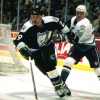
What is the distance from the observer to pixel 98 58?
443 cm

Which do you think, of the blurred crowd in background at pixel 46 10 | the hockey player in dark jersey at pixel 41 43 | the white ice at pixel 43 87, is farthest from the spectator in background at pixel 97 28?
the hockey player in dark jersey at pixel 41 43

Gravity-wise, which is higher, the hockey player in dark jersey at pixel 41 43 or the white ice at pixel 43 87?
the hockey player in dark jersey at pixel 41 43

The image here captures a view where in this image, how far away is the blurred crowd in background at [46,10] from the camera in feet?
25.0

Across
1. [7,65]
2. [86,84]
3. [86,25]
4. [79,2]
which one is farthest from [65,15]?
[86,25]

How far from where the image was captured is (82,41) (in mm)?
4477

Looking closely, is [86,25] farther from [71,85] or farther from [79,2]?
[79,2]

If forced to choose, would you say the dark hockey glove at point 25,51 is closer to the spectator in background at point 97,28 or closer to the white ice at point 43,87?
the white ice at point 43,87

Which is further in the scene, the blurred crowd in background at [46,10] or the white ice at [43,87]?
the blurred crowd in background at [46,10]

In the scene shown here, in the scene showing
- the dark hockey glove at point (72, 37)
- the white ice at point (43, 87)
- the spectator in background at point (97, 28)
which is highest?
the dark hockey glove at point (72, 37)

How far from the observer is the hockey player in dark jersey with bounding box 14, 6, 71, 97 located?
13.3 ft

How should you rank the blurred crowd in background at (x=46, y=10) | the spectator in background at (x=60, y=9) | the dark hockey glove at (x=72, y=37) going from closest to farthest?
the dark hockey glove at (x=72, y=37)
the blurred crowd in background at (x=46, y=10)
the spectator in background at (x=60, y=9)

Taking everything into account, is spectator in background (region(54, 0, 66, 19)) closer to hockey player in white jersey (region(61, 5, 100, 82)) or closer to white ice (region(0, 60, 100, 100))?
white ice (region(0, 60, 100, 100))

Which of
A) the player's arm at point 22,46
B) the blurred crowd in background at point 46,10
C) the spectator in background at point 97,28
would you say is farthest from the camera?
the blurred crowd in background at point 46,10

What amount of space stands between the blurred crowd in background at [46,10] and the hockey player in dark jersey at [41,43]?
3.10m
